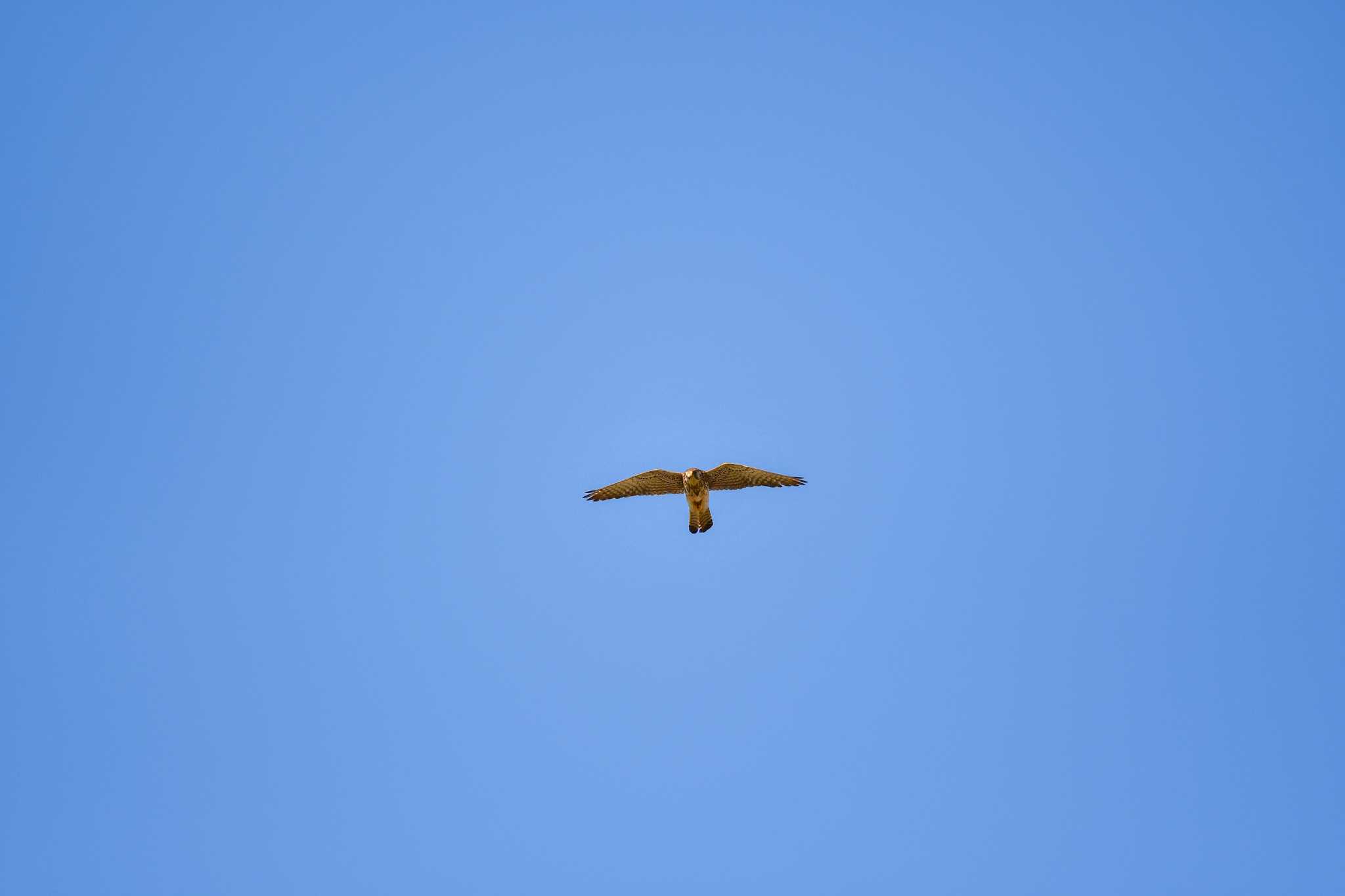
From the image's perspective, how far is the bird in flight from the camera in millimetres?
18828

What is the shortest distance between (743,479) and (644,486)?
2.31 m

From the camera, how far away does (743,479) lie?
19484 millimetres

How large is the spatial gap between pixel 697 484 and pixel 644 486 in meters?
1.40

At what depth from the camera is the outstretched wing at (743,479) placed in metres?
19.0

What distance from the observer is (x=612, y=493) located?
19.3 m

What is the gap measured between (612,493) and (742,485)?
9.96ft

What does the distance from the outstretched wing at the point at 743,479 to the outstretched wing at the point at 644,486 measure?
0.77 meters

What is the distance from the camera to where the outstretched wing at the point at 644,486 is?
1892 centimetres

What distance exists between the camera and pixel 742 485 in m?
19.7

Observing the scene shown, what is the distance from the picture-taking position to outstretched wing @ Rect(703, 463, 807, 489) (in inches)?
749

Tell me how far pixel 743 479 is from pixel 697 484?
A: 133 cm

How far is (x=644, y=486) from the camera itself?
19.4 meters

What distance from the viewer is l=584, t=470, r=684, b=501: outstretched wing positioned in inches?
745

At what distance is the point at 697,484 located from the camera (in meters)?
18.7
